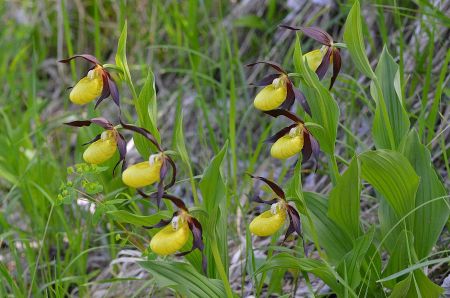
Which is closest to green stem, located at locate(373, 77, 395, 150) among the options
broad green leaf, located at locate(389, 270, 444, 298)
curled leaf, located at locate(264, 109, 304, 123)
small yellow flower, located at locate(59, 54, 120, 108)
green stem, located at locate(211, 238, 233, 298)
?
curled leaf, located at locate(264, 109, 304, 123)

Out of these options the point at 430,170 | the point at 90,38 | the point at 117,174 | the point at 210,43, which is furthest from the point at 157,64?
the point at 430,170

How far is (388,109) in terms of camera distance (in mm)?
1760

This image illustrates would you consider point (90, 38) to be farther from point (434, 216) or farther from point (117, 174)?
point (434, 216)

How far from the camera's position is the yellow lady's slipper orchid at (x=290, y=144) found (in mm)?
1543

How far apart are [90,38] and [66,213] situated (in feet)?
5.99

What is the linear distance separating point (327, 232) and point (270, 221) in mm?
306

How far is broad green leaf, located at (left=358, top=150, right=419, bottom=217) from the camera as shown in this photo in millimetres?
1558

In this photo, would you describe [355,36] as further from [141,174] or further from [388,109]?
[141,174]

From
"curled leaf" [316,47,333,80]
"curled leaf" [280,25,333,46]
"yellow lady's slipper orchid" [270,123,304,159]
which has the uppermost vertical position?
"curled leaf" [280,25,333,46]

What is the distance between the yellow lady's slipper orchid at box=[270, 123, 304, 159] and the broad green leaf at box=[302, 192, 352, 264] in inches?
10.1

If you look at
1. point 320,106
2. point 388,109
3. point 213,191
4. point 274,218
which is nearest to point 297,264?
point 274,218

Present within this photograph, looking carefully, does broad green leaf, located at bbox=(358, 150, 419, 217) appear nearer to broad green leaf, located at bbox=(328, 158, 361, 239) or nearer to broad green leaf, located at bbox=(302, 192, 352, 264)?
broad green leaf, located at bbox=(328, 158, 361, 239)

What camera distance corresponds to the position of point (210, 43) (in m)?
3.69

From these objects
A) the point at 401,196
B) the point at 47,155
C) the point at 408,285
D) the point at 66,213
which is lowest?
the point at 66,213
